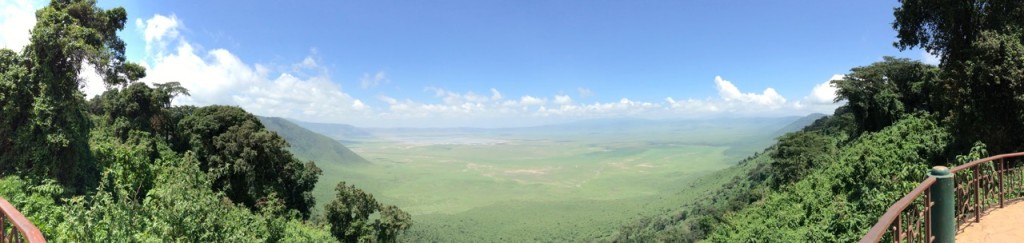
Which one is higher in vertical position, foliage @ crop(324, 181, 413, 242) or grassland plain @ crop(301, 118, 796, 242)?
foliage @ crop(324, 181, 413, 242)

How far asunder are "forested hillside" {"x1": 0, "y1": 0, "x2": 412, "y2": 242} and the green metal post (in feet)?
36.9

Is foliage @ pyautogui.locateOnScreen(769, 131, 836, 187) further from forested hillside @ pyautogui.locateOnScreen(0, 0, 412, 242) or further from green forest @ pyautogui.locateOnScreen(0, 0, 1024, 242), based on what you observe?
forested hillside @ pyautogui.locateOnScreen(0, 0, 412, 242)

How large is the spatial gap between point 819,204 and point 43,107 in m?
27.3

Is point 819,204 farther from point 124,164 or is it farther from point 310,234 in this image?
point 124,164

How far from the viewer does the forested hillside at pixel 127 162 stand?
34.6 ft

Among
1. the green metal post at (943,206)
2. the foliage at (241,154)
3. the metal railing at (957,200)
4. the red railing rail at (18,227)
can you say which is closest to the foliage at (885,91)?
the metal railing at (957,200)

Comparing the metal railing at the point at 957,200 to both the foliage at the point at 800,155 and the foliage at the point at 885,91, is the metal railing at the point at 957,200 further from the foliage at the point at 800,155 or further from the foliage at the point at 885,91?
the foliage at the point at 885,91

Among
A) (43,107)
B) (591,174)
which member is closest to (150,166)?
(43,107)

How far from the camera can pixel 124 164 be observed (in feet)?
66.6

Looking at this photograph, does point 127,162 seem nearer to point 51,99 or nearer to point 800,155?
point 51,99

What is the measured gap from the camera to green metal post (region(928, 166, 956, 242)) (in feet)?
11.9

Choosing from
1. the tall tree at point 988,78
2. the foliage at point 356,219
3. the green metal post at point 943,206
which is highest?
the tall tree at point 988,78

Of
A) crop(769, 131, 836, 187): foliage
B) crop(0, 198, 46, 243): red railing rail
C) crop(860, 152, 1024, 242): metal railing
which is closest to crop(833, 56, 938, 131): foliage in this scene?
crop(769, 131, 836, 187): foliage

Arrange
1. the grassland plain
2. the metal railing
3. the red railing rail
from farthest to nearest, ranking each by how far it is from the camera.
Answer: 1. the grassland plain
2. the metal railing
3. the red railing rail
